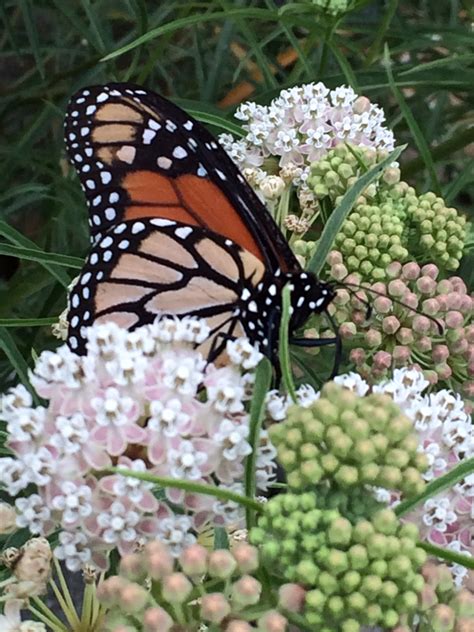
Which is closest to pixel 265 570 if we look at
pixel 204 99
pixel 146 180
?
pixel 146 180

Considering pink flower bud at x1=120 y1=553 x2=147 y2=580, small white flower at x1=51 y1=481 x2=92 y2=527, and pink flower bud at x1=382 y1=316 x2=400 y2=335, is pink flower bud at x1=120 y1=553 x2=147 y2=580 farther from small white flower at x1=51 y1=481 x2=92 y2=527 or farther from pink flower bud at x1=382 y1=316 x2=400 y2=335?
pink flower bud at x1=382 y1=316 x2=400 y2=335

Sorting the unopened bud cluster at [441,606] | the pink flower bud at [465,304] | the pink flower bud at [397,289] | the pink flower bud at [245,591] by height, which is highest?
the pink flower bud at [397,289]

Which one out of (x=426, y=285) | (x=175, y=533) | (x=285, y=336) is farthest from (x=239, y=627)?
(x=426, y=285)

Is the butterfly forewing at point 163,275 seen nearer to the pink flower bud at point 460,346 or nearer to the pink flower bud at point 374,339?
the pink flower bud at point 374,339

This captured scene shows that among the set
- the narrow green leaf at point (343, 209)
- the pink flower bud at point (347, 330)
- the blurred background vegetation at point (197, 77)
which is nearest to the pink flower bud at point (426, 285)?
the pink flower bud at point (347, 330)

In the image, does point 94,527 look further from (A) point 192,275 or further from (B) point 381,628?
(A) point 192,275

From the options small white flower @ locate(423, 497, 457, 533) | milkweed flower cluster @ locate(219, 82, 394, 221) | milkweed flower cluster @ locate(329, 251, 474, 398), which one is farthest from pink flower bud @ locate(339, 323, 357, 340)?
small white flower @ locate(423, 497, 457, 533)
